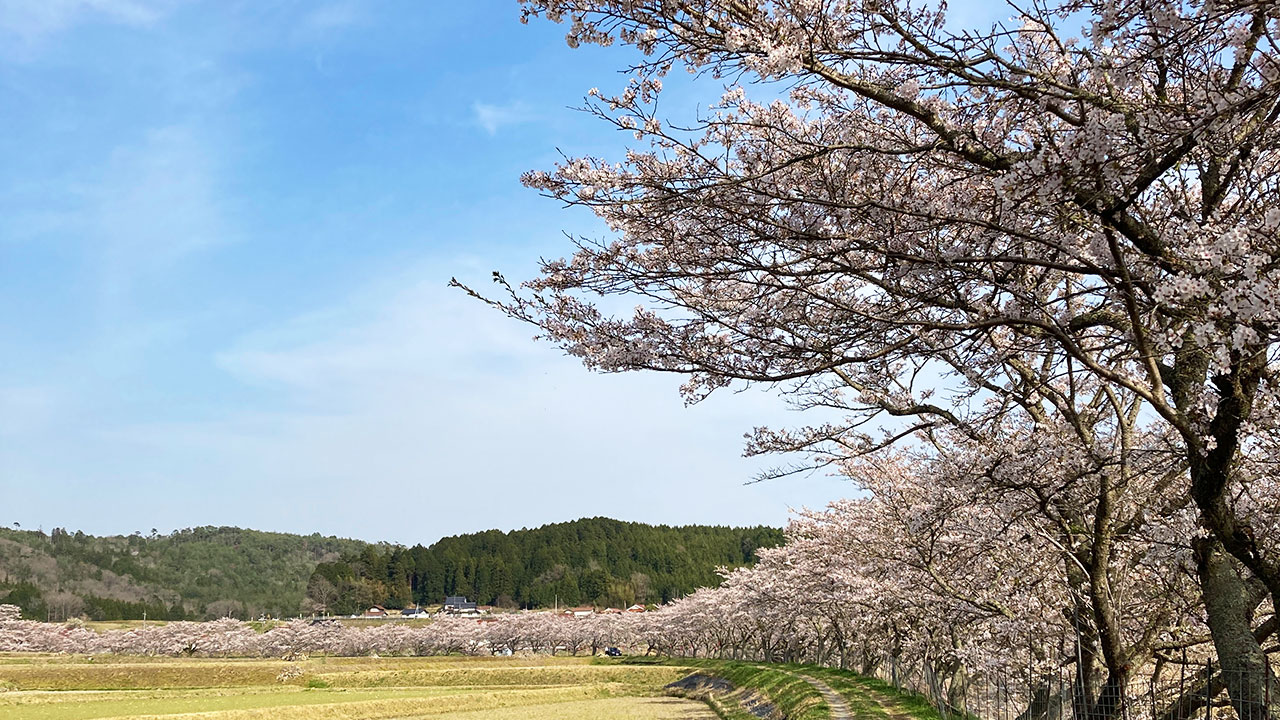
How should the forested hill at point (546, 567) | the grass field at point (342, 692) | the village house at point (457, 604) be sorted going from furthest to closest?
→ the village house at point (457, 604)
the forested hill at point (546, 567)
the grass field at point (342, 692)

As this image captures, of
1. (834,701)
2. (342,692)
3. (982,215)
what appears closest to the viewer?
(982,215)

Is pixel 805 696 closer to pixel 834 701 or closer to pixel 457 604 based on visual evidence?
pixel 834 701

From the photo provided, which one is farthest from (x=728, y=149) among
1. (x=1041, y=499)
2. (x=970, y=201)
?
(x=1041, y=499)

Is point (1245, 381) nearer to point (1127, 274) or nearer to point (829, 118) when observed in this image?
point (1127, 274)

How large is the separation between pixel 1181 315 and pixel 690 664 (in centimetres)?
5101

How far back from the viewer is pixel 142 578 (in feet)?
408

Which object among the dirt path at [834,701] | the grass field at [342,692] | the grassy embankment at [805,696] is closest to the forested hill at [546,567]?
the grass field at [342,692]

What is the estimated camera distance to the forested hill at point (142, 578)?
101 metres

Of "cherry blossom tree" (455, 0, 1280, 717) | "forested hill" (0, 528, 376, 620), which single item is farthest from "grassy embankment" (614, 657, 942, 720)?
"forested hill" (0, 528, 376, 620)

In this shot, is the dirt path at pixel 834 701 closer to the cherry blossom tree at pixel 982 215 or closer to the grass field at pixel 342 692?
the grass field at pixel 342 692

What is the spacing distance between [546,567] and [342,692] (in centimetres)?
8853

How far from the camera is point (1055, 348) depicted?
6.55m

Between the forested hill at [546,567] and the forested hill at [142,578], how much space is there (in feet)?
31.7

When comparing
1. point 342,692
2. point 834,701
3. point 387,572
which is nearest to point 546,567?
point 387,572
